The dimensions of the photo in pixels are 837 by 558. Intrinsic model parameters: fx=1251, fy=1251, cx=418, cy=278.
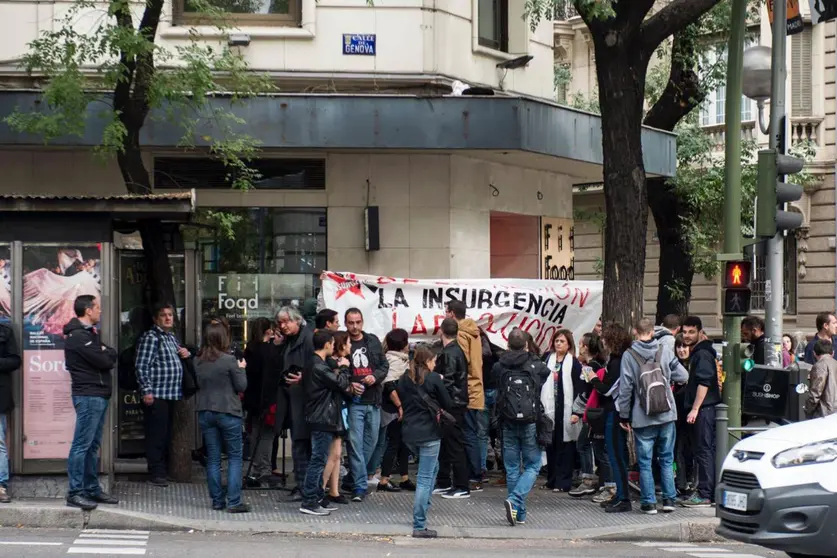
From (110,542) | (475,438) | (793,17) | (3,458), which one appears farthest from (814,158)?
(110,542)

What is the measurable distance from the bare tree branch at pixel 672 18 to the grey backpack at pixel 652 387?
14.8 ft

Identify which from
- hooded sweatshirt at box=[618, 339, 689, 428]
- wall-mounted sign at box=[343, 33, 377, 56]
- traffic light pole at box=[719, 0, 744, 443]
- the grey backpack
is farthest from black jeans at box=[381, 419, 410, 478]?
wall-mounted sign at box=[343, 33, 377, 56]

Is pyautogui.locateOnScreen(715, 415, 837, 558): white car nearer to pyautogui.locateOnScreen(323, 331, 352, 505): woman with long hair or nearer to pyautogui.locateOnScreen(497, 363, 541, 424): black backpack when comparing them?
pyautogui.locateOnScreen(497, 363, 541, 424): black backpack

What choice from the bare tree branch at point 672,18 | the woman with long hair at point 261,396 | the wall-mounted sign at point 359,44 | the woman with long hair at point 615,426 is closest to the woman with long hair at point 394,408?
the woman with long hair at point 261,396

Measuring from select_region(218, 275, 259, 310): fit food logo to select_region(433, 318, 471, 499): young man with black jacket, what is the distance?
14.3 feet

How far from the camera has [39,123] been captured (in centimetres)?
1331

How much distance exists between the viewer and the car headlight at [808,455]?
8859mm

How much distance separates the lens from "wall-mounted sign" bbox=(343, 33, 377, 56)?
17.3m

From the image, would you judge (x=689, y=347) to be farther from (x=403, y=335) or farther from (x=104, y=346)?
(x=104, y=346)

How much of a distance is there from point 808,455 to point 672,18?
7.65m

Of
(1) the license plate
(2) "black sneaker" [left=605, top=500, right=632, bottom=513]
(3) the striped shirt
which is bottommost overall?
(2) "black sneaker" [left=605, top=500, right=632, bottom=513]

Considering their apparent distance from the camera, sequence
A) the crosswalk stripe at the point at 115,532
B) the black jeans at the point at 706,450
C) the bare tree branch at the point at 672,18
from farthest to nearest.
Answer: the bare tree branch at the point at 672,18 < the black jeans at the point at 706,450 < the crosswalk stripe at the point at 115,532

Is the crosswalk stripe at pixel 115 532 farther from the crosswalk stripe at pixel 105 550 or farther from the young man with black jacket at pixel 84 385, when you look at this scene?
the crosswalk stripe at pixel 105 550

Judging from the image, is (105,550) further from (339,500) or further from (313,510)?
(339,500)
